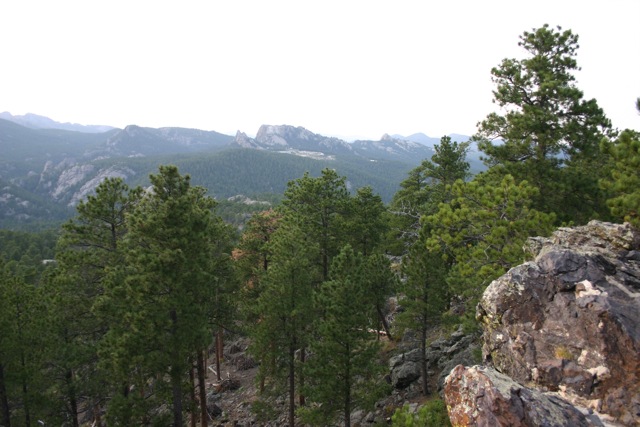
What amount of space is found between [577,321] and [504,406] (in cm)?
255

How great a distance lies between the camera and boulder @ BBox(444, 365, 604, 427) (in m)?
6.06

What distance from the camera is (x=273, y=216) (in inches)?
998

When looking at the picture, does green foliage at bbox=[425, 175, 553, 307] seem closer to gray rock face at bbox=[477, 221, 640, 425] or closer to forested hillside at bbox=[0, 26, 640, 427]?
forested hillside at bbox=[0, 26, 640, 427]

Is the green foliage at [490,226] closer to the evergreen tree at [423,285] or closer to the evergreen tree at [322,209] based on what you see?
the evergreen tree at [423,285]

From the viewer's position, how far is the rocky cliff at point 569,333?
6445 millimetres

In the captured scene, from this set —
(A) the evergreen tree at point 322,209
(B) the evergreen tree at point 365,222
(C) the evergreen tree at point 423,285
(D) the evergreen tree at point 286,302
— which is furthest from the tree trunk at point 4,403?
(C) the evergreen tree at point 423,285

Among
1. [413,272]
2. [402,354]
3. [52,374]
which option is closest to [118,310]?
[52,374]

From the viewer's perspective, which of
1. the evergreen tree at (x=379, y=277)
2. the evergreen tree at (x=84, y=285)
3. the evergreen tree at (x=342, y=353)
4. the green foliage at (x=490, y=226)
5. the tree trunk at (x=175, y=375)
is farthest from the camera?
the evergreen tree at (x=379, y=277)

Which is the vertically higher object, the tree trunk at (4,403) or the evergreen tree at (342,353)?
the evergreen tree at (342,353)

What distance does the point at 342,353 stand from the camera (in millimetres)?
14766

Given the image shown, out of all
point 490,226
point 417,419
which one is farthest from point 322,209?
point 417,419

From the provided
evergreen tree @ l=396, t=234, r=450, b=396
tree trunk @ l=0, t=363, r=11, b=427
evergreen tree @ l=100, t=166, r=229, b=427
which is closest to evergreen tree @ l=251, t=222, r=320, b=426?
evergreen tree @ l=100, t=166, r=229, b=427

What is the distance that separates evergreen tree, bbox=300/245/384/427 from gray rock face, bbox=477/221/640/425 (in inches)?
245

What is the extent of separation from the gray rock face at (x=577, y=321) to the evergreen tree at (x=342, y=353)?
20.4ft
